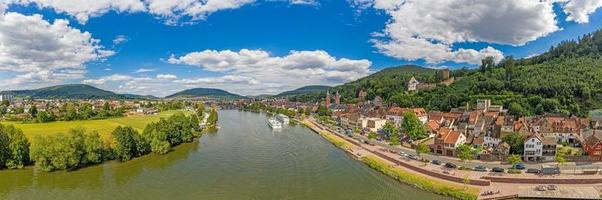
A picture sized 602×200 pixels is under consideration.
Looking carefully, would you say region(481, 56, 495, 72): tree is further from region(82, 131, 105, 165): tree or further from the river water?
region(82, 131, 105, 165): tree

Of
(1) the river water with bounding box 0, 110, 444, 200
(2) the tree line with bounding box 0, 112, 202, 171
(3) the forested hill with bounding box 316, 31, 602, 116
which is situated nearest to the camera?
(1) the river water with bounding box 0, 110, 444, 200

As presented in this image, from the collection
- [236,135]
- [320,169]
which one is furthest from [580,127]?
[236,135]

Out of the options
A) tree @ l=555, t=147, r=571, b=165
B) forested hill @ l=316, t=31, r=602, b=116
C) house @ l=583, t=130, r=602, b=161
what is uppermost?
forested hill @ l=316, t=31, r=602, b=116

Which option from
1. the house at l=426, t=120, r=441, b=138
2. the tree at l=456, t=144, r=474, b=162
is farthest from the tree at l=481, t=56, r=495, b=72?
the tree at l=456, t=144, r=474, b=162

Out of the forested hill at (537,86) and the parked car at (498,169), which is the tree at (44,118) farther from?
the parked car at (498,169)

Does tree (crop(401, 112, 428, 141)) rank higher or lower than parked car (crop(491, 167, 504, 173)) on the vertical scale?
higher

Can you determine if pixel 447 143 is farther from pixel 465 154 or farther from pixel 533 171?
pixel 533 171

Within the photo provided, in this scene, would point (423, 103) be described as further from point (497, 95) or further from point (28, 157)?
point (28, 157)
